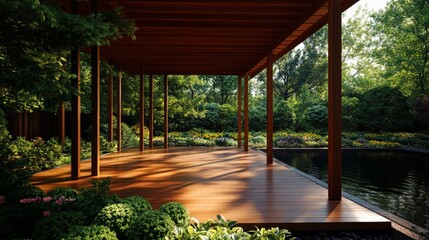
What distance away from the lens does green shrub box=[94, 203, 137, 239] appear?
2584 millimetres

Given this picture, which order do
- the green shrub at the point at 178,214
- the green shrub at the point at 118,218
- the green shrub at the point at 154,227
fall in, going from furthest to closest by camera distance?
the green shrub at the point at 178,214 < the green shrub at the point at 118,218 < the green shrub at the point at 154,227

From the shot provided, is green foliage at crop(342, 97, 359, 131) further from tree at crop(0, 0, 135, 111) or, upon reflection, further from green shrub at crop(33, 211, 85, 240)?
green shrub at crop(33, 211, 85, 240)

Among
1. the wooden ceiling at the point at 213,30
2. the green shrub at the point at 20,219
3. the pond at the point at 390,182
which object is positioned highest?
the wooden ceiling at the point at 213,30

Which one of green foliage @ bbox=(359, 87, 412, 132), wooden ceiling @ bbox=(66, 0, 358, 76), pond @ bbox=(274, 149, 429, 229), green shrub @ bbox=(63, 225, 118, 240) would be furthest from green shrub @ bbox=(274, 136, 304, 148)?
green shrub @ bbox=(63, 225, 118, 240)

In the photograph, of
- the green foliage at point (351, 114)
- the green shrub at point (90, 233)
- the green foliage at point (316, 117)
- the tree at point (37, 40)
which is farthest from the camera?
the green foliage at point (316, 117)

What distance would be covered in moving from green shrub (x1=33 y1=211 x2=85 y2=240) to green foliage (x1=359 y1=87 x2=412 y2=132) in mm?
20405

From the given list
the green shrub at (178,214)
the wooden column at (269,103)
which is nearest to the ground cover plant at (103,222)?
the green shrub at (178,214)

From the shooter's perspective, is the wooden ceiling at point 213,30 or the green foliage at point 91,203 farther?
the wooden ceiling at point 213,30

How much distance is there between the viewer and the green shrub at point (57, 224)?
242 centimetres

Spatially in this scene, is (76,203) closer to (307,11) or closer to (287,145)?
(307,11)

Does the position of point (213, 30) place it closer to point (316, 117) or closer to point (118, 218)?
point (118, 218)

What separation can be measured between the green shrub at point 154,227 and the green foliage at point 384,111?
65.6ft

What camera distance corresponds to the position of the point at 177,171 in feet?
21.6

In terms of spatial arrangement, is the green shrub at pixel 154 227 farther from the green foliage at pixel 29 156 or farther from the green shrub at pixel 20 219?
the green foliage at pixel 29 156
